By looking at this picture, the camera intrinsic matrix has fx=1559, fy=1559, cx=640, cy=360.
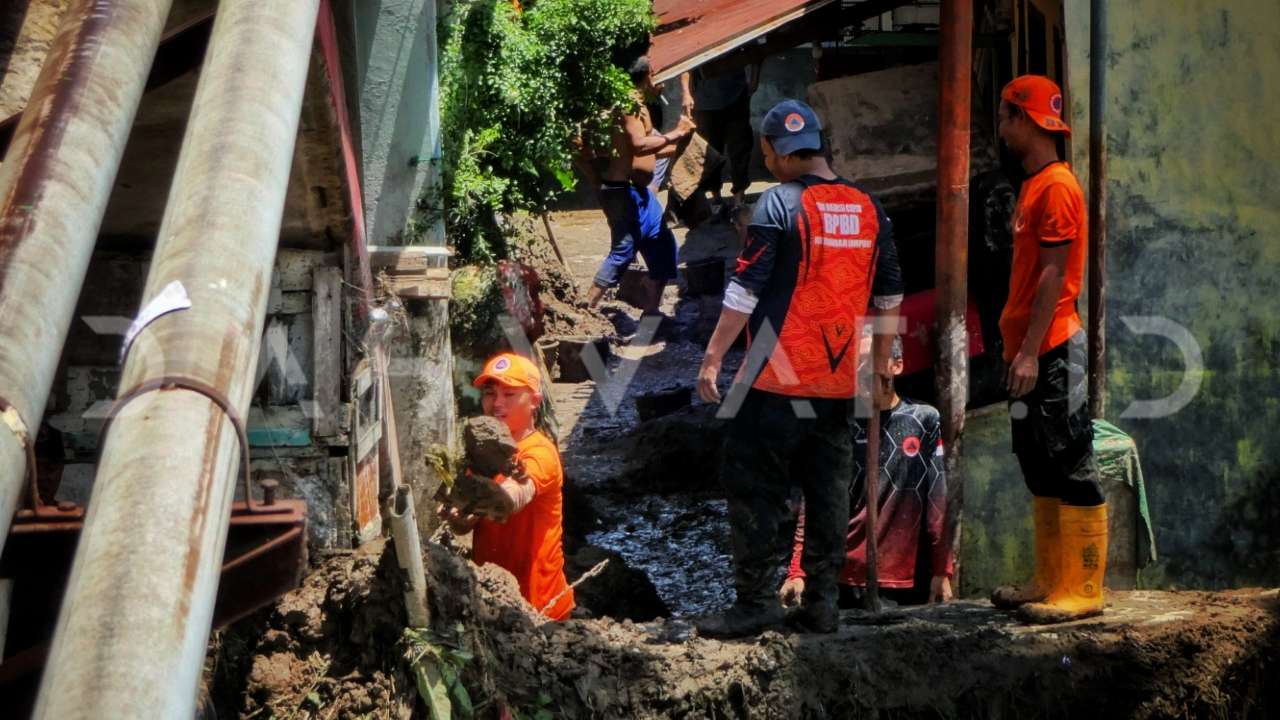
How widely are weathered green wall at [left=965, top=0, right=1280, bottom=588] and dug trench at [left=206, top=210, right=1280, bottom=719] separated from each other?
103 centimetres

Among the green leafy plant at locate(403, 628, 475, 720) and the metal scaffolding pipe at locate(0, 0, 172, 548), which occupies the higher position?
the metal scaffolding pipe at locate(0, 0, 172, 548)

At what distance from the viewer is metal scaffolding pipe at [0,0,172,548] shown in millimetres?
3818

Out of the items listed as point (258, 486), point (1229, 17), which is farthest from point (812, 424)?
point (1229, 17)

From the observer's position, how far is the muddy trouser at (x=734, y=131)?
48.2 feet

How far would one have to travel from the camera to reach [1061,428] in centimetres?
577

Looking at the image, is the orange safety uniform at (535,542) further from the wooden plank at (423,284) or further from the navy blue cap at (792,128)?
the wooden plank at (423,284)

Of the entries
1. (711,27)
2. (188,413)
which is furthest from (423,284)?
(188,413)

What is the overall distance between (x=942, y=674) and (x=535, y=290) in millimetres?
4340

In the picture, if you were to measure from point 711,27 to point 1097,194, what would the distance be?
3308mm

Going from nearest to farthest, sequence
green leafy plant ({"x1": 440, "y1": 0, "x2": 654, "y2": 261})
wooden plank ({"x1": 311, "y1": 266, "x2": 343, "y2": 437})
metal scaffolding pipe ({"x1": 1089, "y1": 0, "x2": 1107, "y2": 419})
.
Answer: wooden plank ({"x1": 311, "y1": 266, "x2": 343, "y2": 437}), metal scaffolding pipe ({"x1": 1089, "y1": 0, "x2": 1107, "y2": 419}), green leafy plant ({"x1": 440, "y1": 0, "x2": 654, "y2": 261})

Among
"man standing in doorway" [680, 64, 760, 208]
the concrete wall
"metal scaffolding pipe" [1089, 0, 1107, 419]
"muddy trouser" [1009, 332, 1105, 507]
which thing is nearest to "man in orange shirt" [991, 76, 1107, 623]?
"muddy trouser" [1009, 332, 1105, 507]

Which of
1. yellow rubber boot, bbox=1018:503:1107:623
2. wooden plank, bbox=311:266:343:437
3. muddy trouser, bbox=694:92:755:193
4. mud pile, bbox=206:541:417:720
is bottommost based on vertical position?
mud pile, bbox=206:541:417:720

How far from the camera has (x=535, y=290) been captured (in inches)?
370

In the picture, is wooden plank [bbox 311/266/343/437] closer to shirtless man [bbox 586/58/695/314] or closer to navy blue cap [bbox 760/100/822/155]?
navy blue cap [bbox 760/100/822/155]
